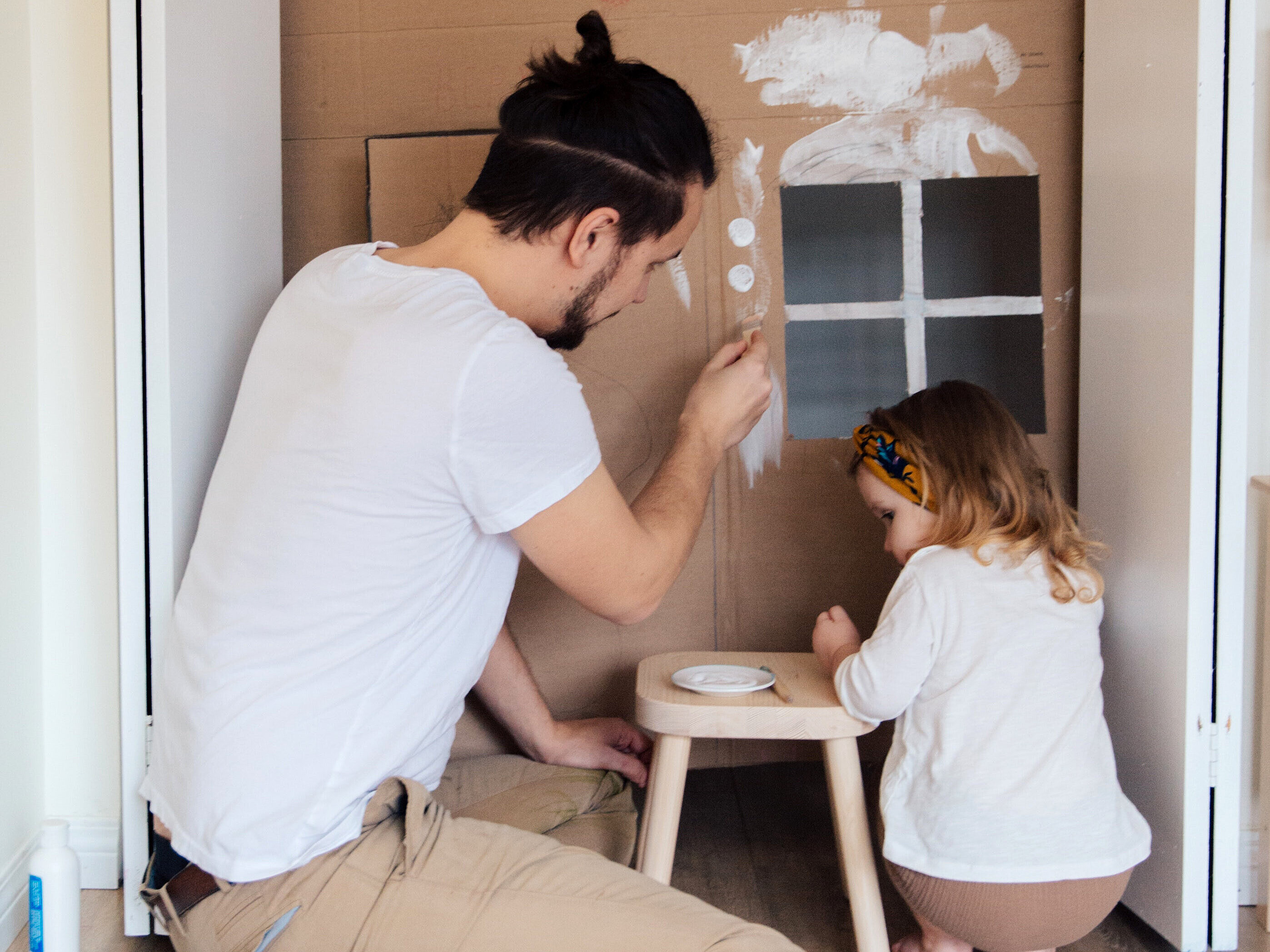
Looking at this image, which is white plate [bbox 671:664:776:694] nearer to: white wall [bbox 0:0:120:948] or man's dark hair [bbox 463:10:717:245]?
man's dark hair [bbox 463:10:717:245]

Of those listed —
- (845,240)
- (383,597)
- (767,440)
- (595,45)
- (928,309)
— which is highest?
(595,45)

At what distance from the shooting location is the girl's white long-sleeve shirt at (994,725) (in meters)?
1.16

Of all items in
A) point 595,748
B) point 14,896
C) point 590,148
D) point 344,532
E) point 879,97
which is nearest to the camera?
point 344,532

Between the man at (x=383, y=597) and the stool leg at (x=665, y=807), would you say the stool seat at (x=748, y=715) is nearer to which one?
the stool leg at (x=665, y=807)

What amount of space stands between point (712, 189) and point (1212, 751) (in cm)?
108

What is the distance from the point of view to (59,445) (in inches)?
58.4

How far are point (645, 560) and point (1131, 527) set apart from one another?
0.76 m

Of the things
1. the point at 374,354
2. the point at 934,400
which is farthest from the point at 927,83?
the point at 374,354

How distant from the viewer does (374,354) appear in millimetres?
894

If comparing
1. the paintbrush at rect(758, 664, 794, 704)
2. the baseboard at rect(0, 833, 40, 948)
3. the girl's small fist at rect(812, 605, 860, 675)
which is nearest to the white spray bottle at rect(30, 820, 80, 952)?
the baseboard at rect(0, 833, 40, 948)

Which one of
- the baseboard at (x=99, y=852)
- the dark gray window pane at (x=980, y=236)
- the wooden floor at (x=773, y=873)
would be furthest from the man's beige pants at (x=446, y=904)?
the dark gray window pane at (x=980, y=236)

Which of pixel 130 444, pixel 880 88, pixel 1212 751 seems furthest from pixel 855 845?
pixel 880 88

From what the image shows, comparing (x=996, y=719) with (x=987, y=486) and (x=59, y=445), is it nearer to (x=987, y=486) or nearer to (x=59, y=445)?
(x=987, y=486)

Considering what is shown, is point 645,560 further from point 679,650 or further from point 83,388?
point 83,388
